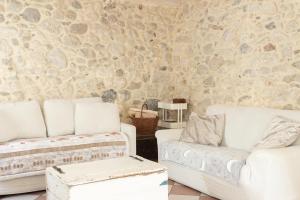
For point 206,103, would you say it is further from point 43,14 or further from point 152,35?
point 43,14

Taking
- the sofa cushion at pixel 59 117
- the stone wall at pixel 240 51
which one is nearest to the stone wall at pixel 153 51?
the stone wall at pixel 240 51

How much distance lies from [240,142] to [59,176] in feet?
6.38

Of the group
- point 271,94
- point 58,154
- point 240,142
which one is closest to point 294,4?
point 271,94

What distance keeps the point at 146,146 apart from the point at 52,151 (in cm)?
142

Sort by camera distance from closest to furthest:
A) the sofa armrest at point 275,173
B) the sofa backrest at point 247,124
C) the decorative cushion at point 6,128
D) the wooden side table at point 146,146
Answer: the sofa armrest at point 275,173
the sofa backrest at point 247,124
the decorative cushion at point 6,128
the wooden side table at point 146,146

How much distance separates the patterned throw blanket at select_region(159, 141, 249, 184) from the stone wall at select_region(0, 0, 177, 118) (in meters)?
1.45

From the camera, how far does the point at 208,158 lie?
3.23m

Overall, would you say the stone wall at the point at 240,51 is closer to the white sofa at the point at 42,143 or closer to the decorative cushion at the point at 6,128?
the white sofa at the point at 42,143

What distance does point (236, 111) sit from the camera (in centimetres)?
376

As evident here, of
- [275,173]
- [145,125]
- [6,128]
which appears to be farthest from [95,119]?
[275,173]

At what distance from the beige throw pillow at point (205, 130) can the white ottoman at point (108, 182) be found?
1.14 metres

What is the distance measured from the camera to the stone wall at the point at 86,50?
4176 mm


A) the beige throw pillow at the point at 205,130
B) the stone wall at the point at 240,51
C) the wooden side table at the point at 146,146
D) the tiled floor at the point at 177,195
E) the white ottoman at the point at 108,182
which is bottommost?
the tiled floor at the point at 177,195

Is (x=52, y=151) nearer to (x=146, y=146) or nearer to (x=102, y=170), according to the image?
(x=102, y=170)
